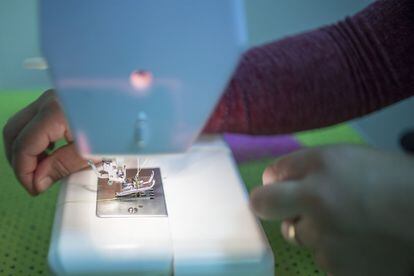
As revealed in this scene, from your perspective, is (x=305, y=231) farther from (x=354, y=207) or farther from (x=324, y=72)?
(x=324, y=72)

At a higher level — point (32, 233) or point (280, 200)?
point (280, 200)

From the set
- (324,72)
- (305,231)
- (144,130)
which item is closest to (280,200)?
(305,231)

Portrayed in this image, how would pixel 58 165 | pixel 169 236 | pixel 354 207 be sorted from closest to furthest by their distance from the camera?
pixel 354 207, pixel 169 236, pixel 58 165

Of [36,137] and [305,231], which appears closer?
[305,231]

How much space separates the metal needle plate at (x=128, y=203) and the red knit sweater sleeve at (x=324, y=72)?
0.15 metres

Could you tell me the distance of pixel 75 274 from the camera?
0.57 meters

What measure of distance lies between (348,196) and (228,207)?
0.20 metres

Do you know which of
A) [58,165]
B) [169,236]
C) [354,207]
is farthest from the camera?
[58,165]

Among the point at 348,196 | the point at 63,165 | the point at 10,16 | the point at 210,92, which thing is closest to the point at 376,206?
the point at 348,196

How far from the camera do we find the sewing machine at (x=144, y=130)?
0.48 m

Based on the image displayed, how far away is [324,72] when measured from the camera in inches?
30.7

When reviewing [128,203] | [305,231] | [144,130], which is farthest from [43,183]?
[305,231]

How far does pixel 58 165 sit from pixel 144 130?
23 cm

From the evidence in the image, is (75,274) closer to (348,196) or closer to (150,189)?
(150,189)
